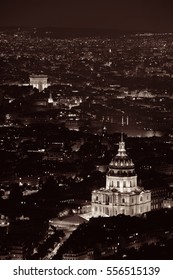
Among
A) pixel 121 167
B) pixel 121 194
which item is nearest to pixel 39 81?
pixel 121 167

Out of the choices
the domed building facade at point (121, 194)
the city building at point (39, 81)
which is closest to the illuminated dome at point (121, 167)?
the domed building facade at point (121, 194)

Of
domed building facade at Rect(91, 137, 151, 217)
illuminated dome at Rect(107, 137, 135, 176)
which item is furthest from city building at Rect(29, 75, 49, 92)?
domed building facade at Rect(91, 137, 151, 217)

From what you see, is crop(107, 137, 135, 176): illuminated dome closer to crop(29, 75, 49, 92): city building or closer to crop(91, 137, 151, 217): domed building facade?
crop(91, 137, 151, 217): domed building facade

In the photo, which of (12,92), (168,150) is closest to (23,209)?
(168,150)

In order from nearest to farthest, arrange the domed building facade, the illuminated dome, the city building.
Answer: the domed building facade, the illuminated dome, the city building

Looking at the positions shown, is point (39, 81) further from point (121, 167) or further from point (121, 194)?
point (121, 194)

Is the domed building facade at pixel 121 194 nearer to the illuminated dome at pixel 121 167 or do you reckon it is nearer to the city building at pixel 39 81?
the illuminated dome at pixel 121 167

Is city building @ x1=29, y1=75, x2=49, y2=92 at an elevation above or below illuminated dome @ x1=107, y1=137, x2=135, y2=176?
below
